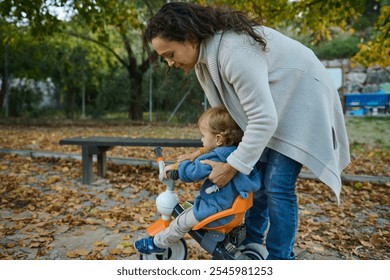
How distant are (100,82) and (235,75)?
13899 mm

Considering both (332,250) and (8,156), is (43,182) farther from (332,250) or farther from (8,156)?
(332,250)

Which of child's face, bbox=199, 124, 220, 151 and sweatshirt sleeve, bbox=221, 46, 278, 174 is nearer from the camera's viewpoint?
sweatshirt sleeve, bbox=221, 46, 278, 174

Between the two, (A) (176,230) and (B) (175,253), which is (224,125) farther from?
(B) (175,253)

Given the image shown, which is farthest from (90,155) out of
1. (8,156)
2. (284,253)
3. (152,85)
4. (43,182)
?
(152,85)

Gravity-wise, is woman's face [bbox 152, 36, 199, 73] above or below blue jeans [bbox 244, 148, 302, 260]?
above

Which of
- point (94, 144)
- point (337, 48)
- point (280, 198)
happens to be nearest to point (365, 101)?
point (337, 48)

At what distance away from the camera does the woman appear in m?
1.68

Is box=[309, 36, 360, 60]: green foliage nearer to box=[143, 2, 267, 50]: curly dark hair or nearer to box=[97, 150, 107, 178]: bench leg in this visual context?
box=[97, 150, 107, 178]: bench leg

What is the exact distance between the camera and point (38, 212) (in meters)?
3.55

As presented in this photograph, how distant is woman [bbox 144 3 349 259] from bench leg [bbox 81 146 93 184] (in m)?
2.80

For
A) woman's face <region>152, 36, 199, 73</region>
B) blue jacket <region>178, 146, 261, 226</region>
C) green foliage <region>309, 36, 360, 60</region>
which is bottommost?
blue jacket <region>178, 146, 261, 226</region>

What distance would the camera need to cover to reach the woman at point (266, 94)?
1679 millimetres

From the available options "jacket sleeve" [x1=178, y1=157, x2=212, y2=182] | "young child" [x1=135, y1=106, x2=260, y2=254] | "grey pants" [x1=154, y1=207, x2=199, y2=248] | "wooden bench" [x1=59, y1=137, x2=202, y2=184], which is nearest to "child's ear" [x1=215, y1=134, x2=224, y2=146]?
"young child" [x1=135, y1=106, x2=260, y2=254]

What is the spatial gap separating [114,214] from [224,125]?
6.13 feet
